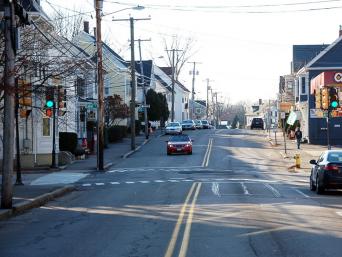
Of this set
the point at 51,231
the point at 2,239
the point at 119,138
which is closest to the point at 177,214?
the point at 51,231

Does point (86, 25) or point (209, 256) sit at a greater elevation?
point (86, 25)

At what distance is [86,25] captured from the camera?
80.6 meters

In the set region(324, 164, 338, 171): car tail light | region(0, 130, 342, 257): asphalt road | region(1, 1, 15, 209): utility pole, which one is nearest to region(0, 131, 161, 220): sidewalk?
region(0, 130, 342, 257): asphalt road

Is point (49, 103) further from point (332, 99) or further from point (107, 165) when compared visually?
point (332, 99)

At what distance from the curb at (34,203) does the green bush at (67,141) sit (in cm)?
1882

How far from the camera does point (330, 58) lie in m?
58.6

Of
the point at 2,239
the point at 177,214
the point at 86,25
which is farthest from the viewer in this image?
the point at 86,25

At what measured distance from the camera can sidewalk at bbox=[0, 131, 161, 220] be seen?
19.1m

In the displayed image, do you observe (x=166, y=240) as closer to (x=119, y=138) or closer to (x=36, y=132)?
(x=36, y=132)

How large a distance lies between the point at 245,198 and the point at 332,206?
310cm

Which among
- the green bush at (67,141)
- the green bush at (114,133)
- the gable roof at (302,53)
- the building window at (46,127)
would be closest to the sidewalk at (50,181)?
the green bush at (67,141)

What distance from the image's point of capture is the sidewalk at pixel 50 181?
19055mm

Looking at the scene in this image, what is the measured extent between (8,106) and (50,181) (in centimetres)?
1328

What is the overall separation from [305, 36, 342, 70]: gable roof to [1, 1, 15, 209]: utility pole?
4537cm
